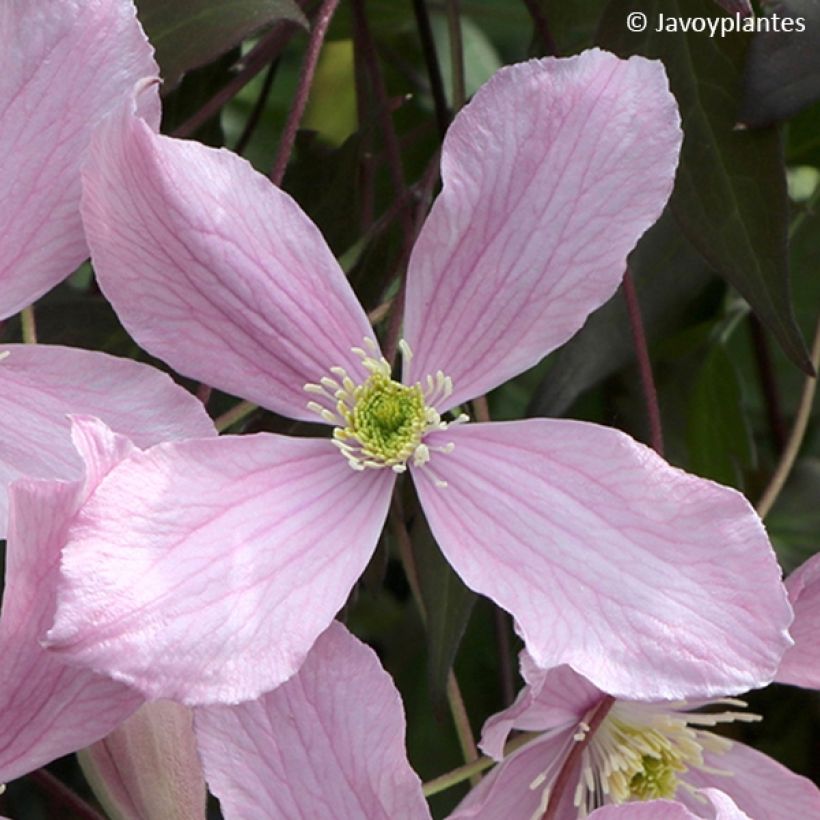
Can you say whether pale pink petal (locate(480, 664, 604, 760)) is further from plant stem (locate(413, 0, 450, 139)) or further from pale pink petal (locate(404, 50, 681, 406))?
plant stem (locate(413, 0, 450, 139))

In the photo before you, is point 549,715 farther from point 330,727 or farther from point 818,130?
point 818,130

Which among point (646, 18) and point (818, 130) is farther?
point (818, 130)

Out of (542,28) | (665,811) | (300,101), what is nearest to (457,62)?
(542,28)

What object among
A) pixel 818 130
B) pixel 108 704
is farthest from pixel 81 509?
pixel 818 130

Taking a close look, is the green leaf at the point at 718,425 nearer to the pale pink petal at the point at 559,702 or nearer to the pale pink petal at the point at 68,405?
the pale pink petal at the point at 559,702

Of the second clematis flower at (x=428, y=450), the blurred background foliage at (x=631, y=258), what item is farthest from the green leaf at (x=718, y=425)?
the second clematis flower at (x=428, y=450)

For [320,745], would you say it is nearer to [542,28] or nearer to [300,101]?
[300,101]
